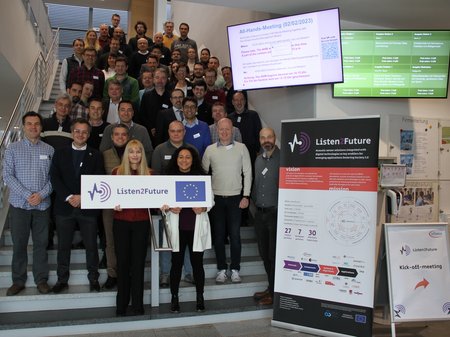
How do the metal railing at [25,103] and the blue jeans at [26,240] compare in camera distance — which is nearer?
the blue jeans at [26,240]

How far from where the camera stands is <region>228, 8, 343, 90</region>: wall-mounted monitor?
440 cm

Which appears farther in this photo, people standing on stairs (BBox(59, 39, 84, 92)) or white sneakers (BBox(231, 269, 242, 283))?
people standing on stairs (BBox(59, 39, 84, 92))

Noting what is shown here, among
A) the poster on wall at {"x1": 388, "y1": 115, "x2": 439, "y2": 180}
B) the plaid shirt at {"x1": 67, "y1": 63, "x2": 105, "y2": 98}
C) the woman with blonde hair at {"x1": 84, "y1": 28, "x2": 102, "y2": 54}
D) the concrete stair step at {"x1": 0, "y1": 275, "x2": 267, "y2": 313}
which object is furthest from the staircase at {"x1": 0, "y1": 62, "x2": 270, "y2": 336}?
the woman with blonde hair at {"x1": 84, "y1": 28, "x2": 102, "y2": 54}

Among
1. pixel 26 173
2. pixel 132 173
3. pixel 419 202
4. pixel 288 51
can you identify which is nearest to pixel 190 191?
pixel 132 173

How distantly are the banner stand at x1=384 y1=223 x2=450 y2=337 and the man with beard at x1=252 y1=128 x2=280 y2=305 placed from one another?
1044 mm

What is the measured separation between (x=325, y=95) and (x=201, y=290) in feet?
8.35

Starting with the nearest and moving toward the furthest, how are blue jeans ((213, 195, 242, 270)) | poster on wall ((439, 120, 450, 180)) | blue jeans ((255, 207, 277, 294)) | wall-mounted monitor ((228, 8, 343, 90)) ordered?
blue jeans ((255, 207, 277, 294)) → blue jeans ((213, 195, 242, 270)) → wall-mounted monitor ((228, 8, 343, 90)) → poster on wall ((439, 120, 450, 180))

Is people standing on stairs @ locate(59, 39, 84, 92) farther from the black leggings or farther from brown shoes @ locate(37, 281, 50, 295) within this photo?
the black leggings

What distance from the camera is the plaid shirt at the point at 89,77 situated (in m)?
5.91

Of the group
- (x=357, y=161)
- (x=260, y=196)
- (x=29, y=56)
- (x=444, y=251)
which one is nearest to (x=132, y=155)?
(x=260, y=196)

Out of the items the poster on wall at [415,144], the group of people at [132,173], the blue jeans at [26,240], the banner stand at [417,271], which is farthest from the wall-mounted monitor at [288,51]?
the blue jeans at [26,240]

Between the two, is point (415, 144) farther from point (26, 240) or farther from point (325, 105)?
point (26, 240)

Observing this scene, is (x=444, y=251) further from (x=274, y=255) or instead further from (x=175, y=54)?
(x=175, y=54)

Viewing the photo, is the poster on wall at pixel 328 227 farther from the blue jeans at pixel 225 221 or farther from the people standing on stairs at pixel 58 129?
the people standing on stairs at pixel 58 129
